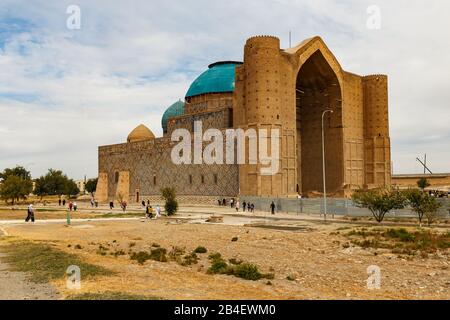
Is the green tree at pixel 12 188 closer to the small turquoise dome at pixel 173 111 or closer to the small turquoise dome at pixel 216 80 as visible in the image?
the small turquoise dome at pixel 173 111

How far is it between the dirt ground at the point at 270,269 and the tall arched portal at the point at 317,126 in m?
38.0

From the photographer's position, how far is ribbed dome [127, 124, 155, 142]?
8044 cm

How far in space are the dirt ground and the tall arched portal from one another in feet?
125

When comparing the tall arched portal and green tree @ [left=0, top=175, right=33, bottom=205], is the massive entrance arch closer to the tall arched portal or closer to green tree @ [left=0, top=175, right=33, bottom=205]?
the tall arched portal

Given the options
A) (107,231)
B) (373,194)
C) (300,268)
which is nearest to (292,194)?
(373,194)

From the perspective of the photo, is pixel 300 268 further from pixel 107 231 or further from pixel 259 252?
pixel 107 231

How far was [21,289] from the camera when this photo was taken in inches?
429

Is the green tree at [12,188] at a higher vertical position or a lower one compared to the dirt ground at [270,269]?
higher

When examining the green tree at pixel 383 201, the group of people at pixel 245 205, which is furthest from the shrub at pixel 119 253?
the group of people at pixel 245 205

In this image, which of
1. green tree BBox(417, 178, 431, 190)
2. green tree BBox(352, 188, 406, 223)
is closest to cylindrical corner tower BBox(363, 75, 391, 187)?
green tree BBox(417, 178, 431, 190)

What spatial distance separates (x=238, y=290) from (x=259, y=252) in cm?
674

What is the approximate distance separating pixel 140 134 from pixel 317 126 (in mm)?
31660

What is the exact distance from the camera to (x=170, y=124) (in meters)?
66.9

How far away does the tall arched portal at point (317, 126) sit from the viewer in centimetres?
6003
